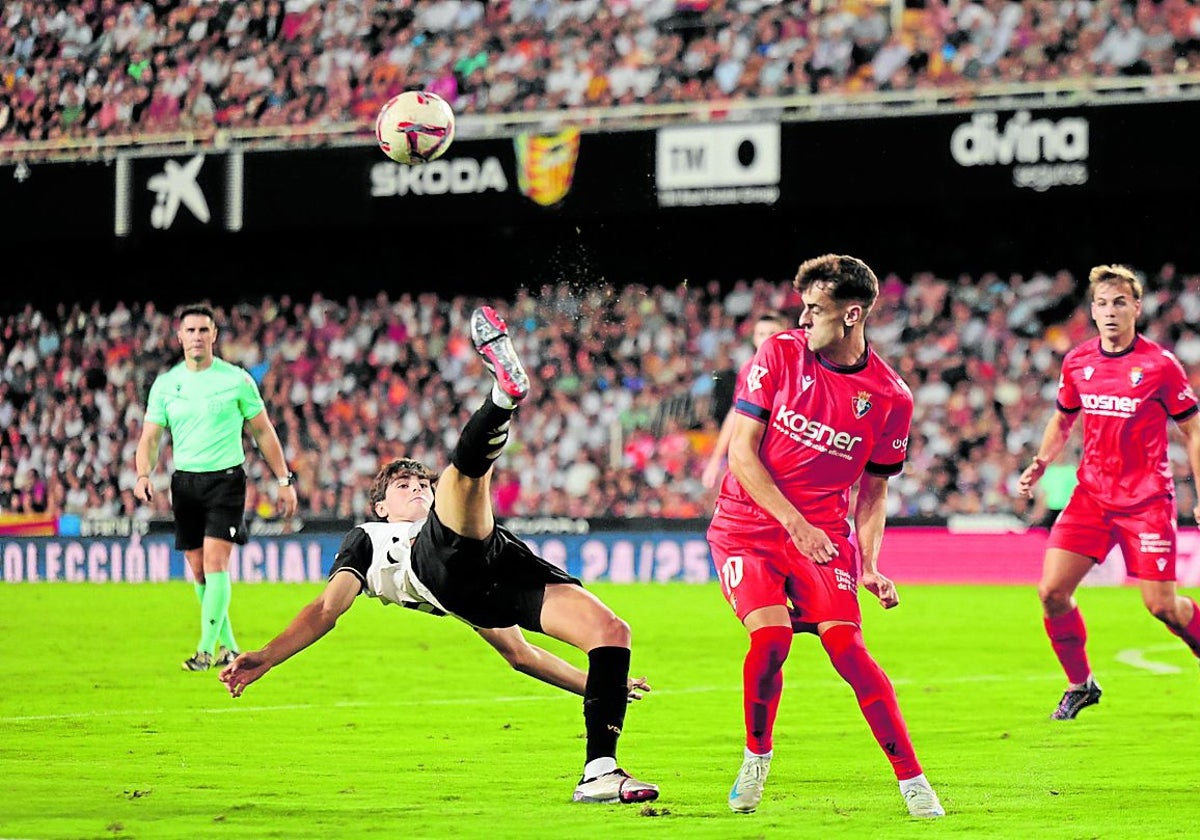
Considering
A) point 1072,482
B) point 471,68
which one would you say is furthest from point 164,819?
point 471,68

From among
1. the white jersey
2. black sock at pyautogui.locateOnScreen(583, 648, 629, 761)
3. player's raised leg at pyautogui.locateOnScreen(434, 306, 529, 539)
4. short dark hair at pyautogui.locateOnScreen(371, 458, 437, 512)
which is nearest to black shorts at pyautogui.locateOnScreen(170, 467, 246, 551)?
short dark hair at pyautogui.locateOnScreen(371, 458, 437, 512)

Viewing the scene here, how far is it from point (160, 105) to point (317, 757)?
19.2 m

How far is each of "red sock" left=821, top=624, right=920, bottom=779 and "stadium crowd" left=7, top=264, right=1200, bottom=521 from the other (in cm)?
1425

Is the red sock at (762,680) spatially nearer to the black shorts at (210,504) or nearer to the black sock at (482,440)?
the black sock at (482,440)

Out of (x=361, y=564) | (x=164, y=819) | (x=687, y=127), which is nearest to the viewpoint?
(x=164, y=819)

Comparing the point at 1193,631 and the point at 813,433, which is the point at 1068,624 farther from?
the point at 813,433

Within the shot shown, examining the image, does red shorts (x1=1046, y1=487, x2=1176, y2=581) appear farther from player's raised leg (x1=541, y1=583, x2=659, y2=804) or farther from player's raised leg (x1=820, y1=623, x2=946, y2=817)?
player's raised leg (x1=541, y1=583, x2=659, y2=804)

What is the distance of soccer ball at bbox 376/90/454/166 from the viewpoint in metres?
13.5

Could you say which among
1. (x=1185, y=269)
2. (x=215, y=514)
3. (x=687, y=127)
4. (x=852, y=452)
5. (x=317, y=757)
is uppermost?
(x=687, y=127)

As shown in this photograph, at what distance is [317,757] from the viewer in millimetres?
7832

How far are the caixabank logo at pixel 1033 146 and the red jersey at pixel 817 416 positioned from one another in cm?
1521

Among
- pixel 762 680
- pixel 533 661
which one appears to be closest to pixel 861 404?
pixel 762 680

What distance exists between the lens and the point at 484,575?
21.5 feet

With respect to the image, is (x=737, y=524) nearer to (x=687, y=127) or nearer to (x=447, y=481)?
(x=447, y=481)
